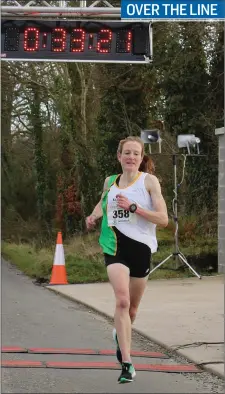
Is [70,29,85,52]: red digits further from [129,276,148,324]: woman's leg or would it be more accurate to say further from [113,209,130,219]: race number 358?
[129,276,148,324]: woman's leg

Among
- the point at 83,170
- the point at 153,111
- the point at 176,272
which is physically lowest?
the point at 176,272

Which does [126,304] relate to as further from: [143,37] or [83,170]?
[83,170]

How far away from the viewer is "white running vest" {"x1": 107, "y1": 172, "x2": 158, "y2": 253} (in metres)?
6.36

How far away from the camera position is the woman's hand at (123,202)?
6.26 metres

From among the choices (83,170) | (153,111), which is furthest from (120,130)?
(83,170)

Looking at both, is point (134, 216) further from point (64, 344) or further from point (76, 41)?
point (76, 41)

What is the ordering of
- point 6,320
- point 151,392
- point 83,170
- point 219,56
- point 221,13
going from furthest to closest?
point 83,170
point 219,56
point 221,13
point 6,320
point 151,392

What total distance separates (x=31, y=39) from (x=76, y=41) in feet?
2.47

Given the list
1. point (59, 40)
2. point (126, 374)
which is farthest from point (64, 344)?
point (59, 40)

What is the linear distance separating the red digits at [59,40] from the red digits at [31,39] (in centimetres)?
29

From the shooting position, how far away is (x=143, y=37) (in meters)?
12.4

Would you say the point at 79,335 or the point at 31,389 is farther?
the point at 79,335

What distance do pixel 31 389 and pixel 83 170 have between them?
2070cm

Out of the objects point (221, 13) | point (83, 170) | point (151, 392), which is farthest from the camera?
point (83, 170)
